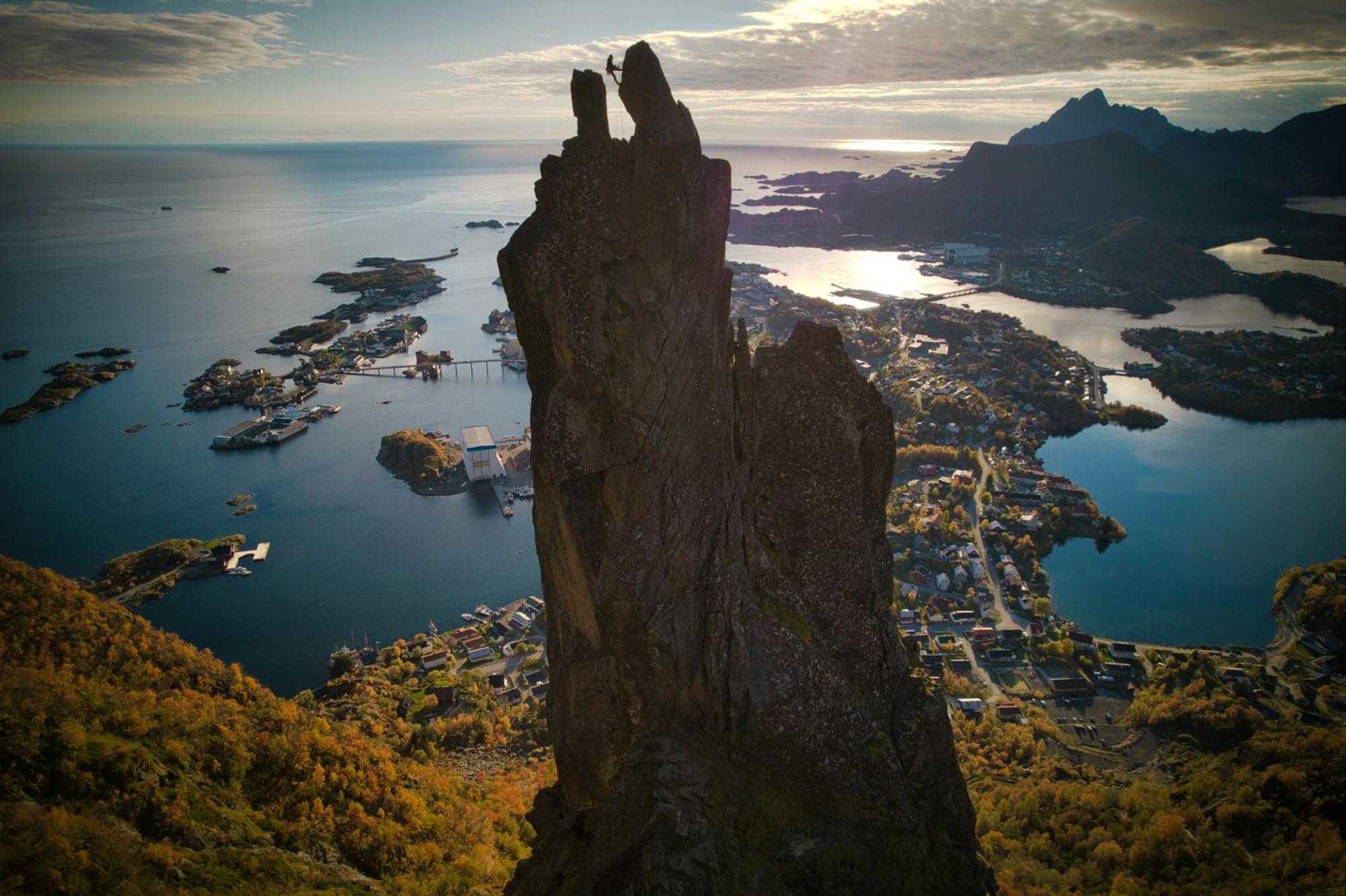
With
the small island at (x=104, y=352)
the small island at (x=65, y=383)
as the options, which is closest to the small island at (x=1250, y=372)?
the small island at (x=65, y=383)

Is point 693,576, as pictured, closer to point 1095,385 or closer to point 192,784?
point 192,784

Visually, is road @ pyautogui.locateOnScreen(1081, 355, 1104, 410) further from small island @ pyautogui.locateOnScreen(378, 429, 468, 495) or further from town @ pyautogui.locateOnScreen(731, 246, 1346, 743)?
small island @ pyautogui.locateOnScreen(378, 429, 468, 495)

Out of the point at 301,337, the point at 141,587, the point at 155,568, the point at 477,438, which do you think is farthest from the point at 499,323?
the point at 141,587

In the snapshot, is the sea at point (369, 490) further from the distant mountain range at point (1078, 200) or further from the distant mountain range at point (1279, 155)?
the distant mountain range at point (1279, 155)

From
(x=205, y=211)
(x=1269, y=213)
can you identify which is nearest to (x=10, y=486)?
(x=205, y=211)

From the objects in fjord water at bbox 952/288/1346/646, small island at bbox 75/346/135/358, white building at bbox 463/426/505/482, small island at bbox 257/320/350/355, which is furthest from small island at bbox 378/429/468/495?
small island at bbox 75/346/135/358

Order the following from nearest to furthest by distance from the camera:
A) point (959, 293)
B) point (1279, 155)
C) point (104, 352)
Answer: point (104, 352) < point (959, 293) < point (1279, 155)
